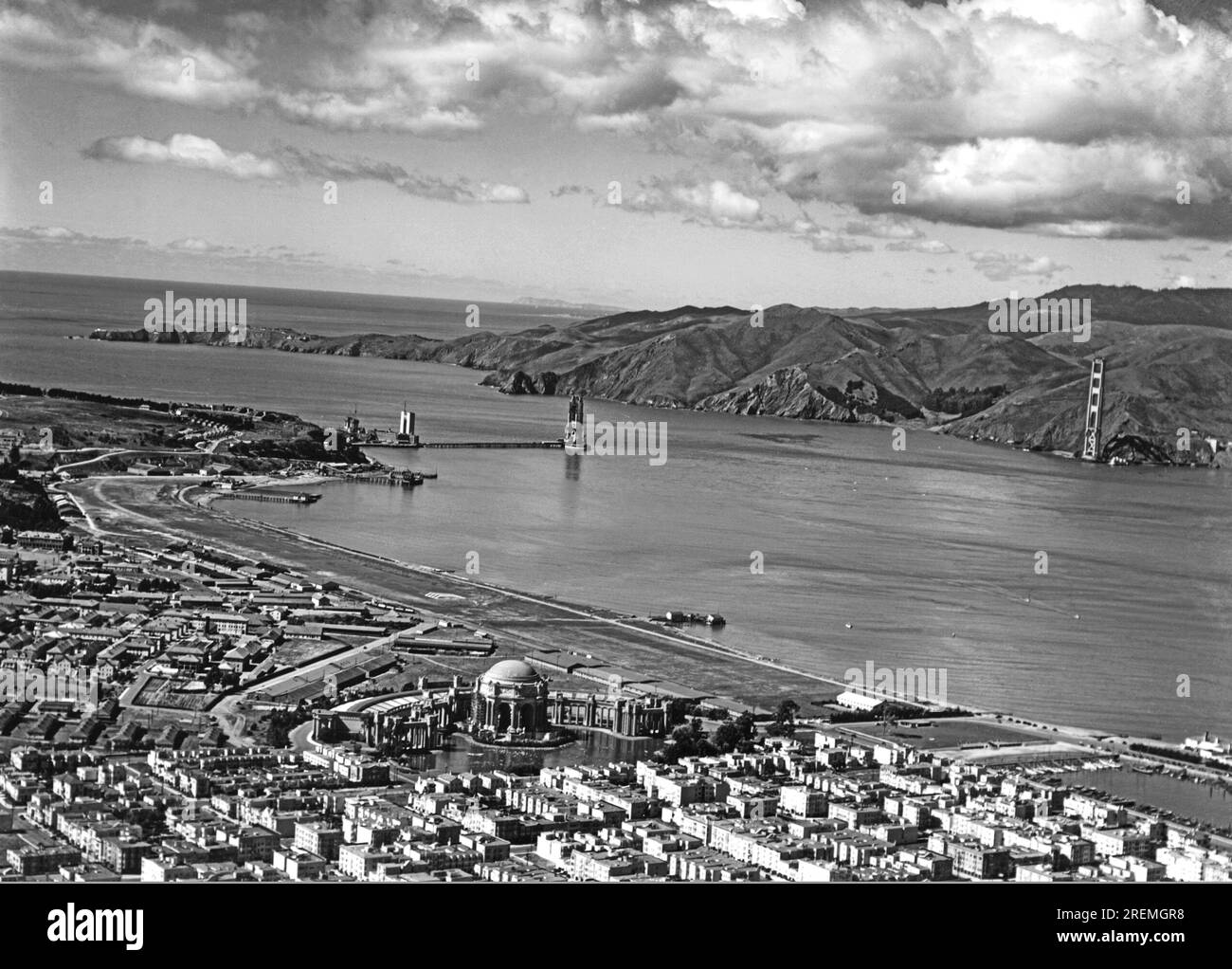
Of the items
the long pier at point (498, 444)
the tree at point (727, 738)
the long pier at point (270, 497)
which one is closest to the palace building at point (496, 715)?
the tree at point (727, 738)

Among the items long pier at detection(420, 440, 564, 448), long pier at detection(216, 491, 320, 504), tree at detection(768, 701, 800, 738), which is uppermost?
long pier at detection(420, 440, 564, 448)

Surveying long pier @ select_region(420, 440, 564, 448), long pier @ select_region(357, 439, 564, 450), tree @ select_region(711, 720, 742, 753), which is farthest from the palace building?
long pier @ select_region(420, 440, 564, 448)

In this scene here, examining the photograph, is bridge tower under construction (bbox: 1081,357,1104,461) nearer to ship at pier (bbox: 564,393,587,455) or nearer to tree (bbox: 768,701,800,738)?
ship at pier (bbox: 564,393,587,455)

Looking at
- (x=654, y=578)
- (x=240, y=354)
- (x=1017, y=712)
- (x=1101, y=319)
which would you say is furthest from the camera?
(x=240, y=354)

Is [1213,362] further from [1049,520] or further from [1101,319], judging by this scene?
[1049,520]

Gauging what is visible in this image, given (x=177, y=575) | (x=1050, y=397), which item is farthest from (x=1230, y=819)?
(x=1050, y=397)

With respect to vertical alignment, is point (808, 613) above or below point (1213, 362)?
below

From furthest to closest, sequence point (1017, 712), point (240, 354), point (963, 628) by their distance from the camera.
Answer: point (240, 354) → point (963, 628) → point (1017, 712)

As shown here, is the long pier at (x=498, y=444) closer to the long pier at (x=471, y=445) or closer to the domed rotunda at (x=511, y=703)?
the long pier at (x=471, y=445)
